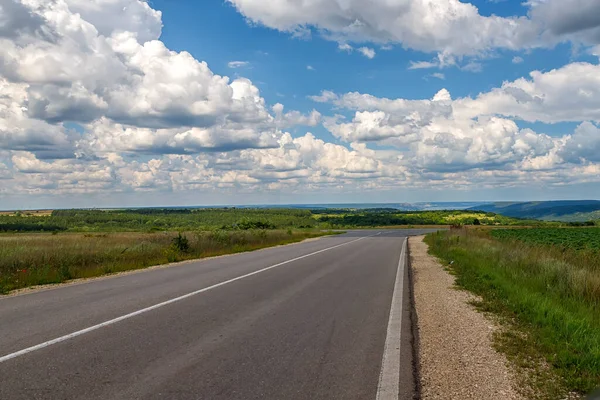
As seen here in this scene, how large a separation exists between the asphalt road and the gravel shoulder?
295 millimetres

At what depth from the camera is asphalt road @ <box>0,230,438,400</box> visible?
5176 millimetres

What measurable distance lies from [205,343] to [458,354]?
346 cm

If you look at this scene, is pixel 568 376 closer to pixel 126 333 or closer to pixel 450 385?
pixel 450 385

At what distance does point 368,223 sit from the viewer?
4710 inches

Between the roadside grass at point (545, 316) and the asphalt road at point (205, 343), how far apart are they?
1483 millimetres

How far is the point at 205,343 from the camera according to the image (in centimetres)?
698

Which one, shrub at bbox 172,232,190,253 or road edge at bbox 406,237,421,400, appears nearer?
road edge at bbox 406,237,421,400

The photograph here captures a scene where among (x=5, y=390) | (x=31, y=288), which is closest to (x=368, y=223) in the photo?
(x=31, y=288)

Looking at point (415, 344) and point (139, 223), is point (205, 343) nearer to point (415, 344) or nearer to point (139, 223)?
point (415, 344)

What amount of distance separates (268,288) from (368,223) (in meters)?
108

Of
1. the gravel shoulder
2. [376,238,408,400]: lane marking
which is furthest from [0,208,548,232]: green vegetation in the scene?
[376,238,408,400]: lane marking

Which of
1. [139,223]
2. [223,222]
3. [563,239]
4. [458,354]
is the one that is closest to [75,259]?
[458,354]

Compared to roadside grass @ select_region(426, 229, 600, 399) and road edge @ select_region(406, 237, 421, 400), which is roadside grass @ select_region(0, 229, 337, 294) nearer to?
road edge @ select_region(406, 237, 421, 400)

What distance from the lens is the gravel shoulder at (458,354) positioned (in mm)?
5176
